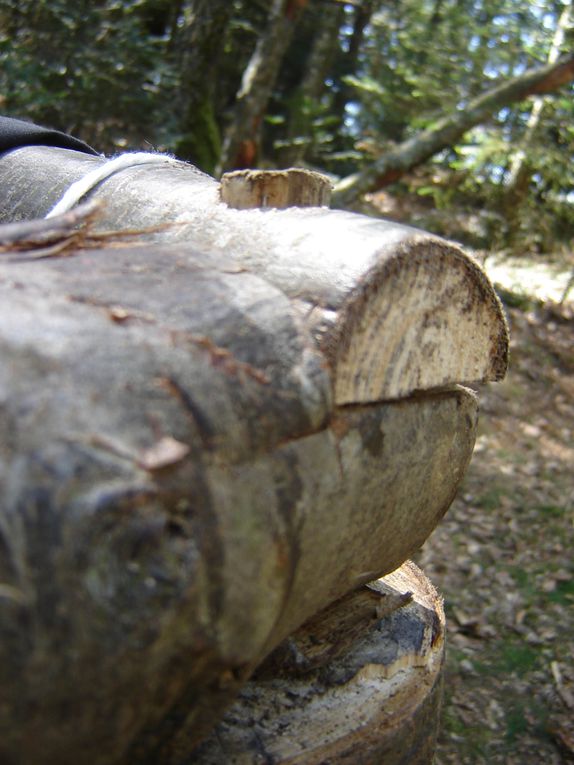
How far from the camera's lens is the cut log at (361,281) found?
1216 mm

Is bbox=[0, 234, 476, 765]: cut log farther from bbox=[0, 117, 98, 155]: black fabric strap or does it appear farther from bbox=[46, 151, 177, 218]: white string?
bbox=[0, 117, 98, 155]: black fabric strap

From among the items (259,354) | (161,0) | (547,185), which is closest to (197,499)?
(259,354)

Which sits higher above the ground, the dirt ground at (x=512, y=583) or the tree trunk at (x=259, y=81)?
the tree trunk at (x=259, y=81)

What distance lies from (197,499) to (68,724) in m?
0.30

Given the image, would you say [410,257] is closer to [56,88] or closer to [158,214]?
[158,214]

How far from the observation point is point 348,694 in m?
1.56

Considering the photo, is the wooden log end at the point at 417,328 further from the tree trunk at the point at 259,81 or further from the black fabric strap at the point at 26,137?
the tree trunk at the point at 259,81

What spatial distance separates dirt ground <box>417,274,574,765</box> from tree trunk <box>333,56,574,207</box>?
7.19 feet

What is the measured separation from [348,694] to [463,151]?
20.5ft

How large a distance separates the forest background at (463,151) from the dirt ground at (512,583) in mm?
10

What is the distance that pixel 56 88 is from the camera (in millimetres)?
5824

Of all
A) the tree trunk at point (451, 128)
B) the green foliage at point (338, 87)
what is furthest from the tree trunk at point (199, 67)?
the tree trunk at point (451, 128)

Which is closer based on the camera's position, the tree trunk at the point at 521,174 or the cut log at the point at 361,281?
the cut log at the point at 361,281

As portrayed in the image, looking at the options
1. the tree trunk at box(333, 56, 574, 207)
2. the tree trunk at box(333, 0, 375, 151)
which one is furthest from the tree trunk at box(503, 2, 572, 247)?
the tree trunk at box(333, 0, 375, 151)
